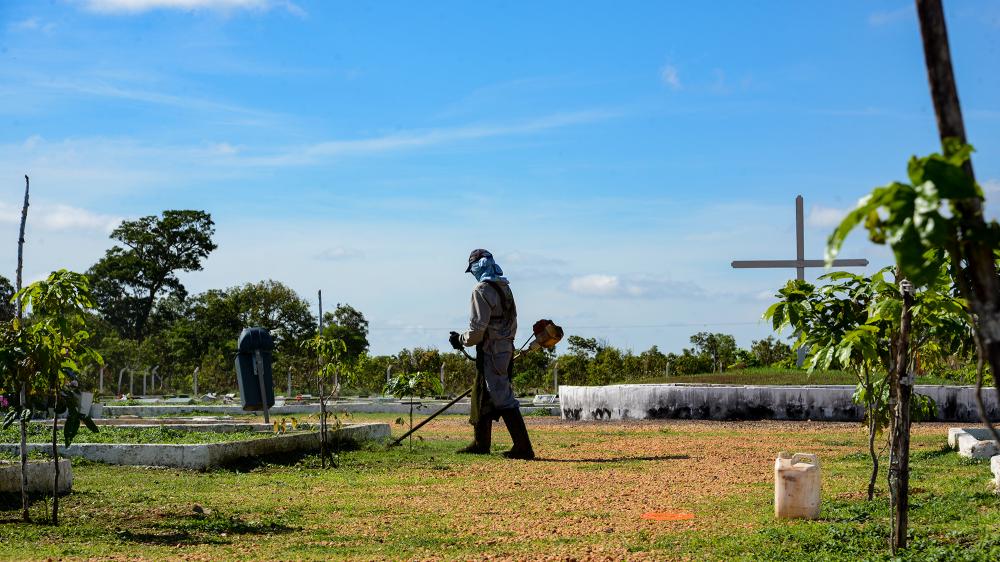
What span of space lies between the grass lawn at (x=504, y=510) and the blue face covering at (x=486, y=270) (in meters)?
2.17

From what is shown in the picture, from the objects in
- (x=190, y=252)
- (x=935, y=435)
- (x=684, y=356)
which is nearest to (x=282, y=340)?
(x=190, y=252)

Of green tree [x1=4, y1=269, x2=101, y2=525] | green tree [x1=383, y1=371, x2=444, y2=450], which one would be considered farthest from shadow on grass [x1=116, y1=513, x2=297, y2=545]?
green tree [x1=383, y1=371, x2=444, y2=450]

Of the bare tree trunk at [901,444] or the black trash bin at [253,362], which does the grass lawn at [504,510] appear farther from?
the black trash bin at [253,362]

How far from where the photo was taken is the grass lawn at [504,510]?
6.72 m

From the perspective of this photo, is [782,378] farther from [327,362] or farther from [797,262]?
[327,362]

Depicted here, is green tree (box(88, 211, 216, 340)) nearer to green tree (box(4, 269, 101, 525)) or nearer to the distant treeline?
the distant treeline

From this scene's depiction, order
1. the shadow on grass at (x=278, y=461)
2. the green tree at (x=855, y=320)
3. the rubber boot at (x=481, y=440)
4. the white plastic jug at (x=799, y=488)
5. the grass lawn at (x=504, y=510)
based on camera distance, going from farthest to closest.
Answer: the rubber boot at (x=481, y=440) < the shadow on grass at (x=278, y=461) < the white plastic jug at (x=799, y=488) < the grass lawn at (x=504, y=510) < the green tree at (x=855, y=320)

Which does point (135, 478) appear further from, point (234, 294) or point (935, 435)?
point (234, 294)

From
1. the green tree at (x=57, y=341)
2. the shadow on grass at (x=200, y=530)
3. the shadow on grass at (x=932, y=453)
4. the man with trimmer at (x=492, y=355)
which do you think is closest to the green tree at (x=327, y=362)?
the man with trimmer at (x=492, y=355)

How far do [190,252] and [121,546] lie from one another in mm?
46428

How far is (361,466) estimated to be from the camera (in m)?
12.3

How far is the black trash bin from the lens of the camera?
1831 cm

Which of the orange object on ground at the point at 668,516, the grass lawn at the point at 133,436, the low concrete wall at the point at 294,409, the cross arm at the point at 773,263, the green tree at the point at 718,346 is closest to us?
the orange object on ground at the point at 668,516

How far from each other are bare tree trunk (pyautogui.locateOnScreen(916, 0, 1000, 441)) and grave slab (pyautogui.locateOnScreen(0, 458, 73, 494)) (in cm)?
762
